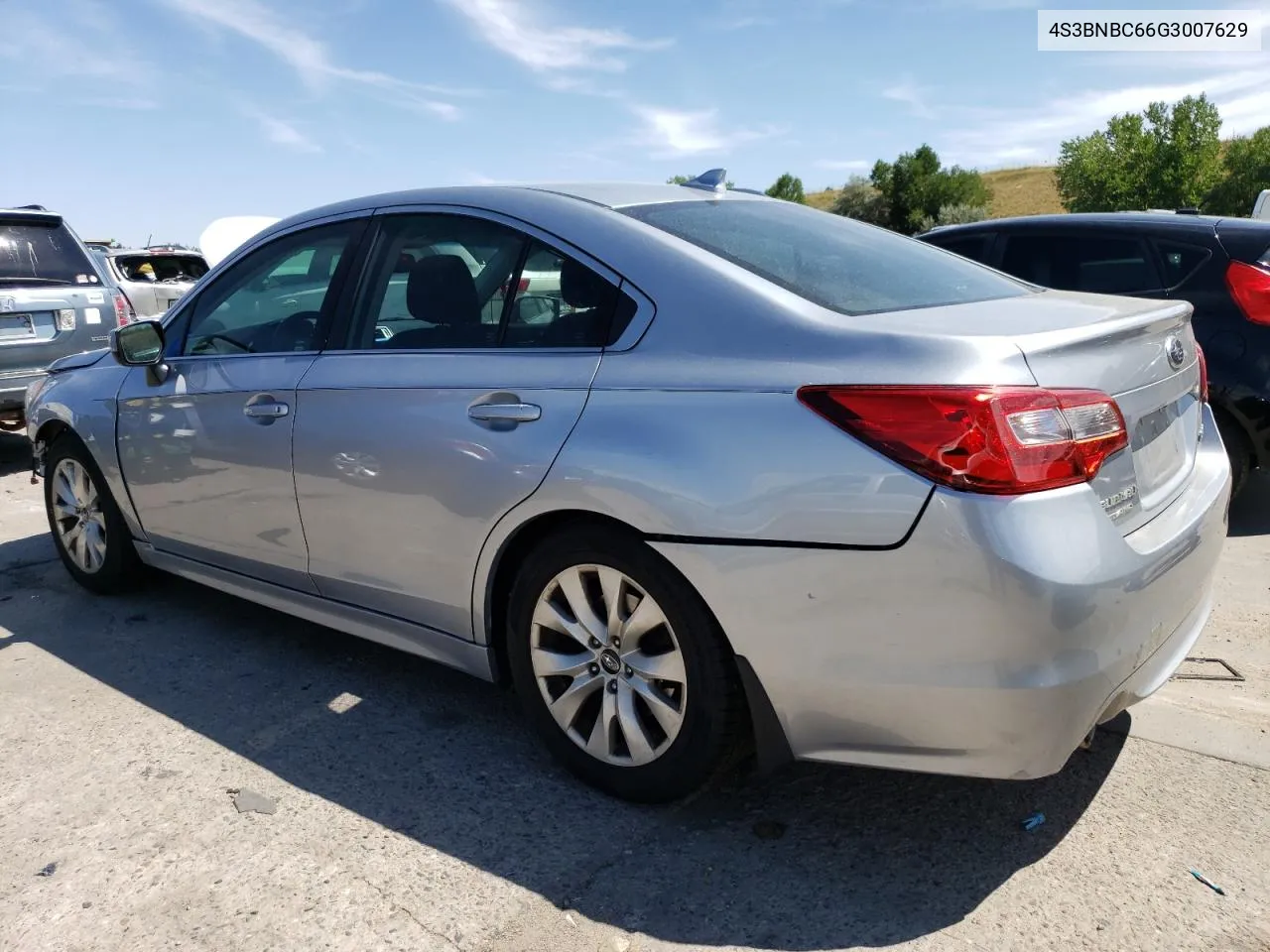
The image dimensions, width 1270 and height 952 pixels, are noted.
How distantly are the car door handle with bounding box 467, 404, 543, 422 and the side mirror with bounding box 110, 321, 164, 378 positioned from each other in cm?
187

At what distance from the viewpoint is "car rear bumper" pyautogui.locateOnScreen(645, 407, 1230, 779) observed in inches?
81.5

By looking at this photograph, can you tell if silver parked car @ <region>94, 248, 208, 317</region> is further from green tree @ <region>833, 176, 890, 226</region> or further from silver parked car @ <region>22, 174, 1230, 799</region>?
green tree @ <region>833, 176, 890, 226</region>

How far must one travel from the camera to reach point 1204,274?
5.20 meters

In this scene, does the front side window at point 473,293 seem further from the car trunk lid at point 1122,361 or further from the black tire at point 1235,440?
the black tire at point 1235,440

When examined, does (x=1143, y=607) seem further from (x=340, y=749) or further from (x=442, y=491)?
(x=340, y=749)

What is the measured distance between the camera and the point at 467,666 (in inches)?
119

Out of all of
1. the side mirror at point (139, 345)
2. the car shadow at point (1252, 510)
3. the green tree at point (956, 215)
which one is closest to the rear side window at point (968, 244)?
the car shadow at point (1252, 510)

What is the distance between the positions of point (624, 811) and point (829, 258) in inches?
63.3

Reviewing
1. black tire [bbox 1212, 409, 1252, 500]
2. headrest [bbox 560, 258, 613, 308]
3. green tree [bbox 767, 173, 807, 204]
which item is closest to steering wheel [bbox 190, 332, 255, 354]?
headrest [bbox 560, 258, 613, 308]

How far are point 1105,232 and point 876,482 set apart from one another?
4.36m

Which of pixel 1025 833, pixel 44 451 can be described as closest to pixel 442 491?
pixel 1025 833

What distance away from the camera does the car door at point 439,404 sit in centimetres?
273

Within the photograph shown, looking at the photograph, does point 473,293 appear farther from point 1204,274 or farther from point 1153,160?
point 1153,160

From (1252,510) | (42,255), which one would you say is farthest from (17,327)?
(1252,510)
